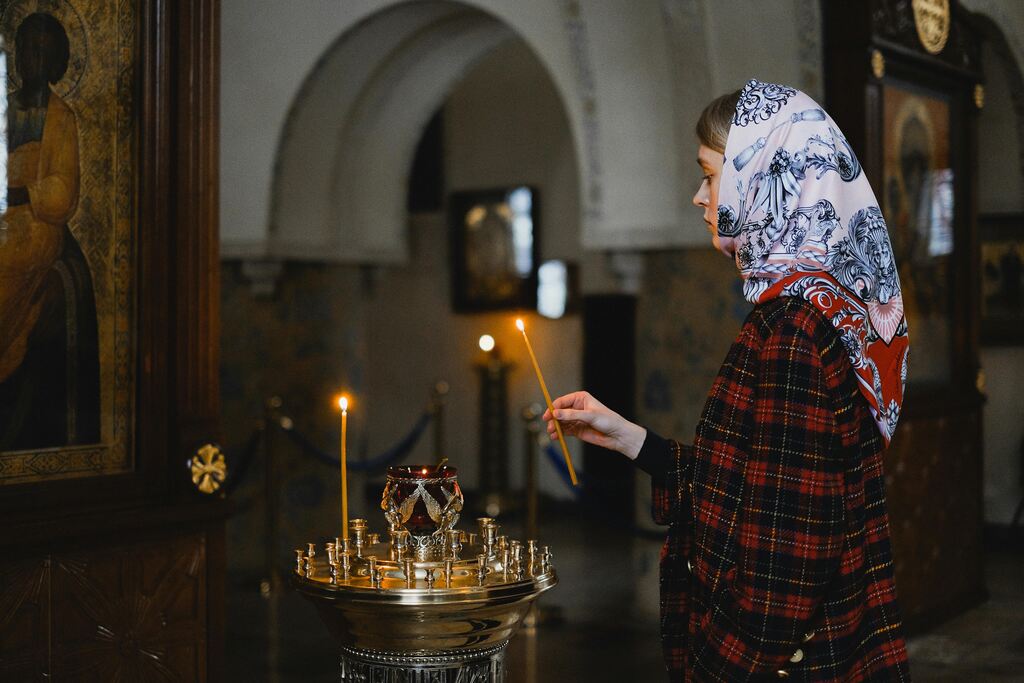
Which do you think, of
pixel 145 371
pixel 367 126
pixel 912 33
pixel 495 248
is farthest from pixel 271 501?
pixel 495 248

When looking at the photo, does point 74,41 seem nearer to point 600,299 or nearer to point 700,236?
point 700,236

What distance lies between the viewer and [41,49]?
3.37 meters

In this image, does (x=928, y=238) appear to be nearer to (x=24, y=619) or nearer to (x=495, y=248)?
(x=24, y=619)

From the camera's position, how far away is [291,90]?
7484 millimetres

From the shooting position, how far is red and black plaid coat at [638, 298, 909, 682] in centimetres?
219

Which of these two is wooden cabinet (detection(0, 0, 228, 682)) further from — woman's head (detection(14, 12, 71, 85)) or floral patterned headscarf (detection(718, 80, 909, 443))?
floral patterned headscarf (detection(718, 80, 909, 443))

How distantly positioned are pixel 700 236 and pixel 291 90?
8.56ft

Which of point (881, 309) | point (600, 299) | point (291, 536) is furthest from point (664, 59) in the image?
point (881, 309)

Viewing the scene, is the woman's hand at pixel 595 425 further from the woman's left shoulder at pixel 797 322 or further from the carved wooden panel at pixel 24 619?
the carved wooden panel at pixel 24 619

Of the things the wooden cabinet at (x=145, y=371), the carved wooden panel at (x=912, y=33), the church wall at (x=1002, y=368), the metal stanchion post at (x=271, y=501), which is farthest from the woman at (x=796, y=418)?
the church wall at (x=1002, y=368)

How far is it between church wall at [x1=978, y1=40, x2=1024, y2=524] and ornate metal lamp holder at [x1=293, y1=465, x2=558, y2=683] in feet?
24.4

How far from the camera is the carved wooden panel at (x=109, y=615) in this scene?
3283mm

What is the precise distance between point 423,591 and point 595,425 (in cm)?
49

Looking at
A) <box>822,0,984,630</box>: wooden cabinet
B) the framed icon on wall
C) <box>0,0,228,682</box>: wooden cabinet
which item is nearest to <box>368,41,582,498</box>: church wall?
the framed icon on wall
